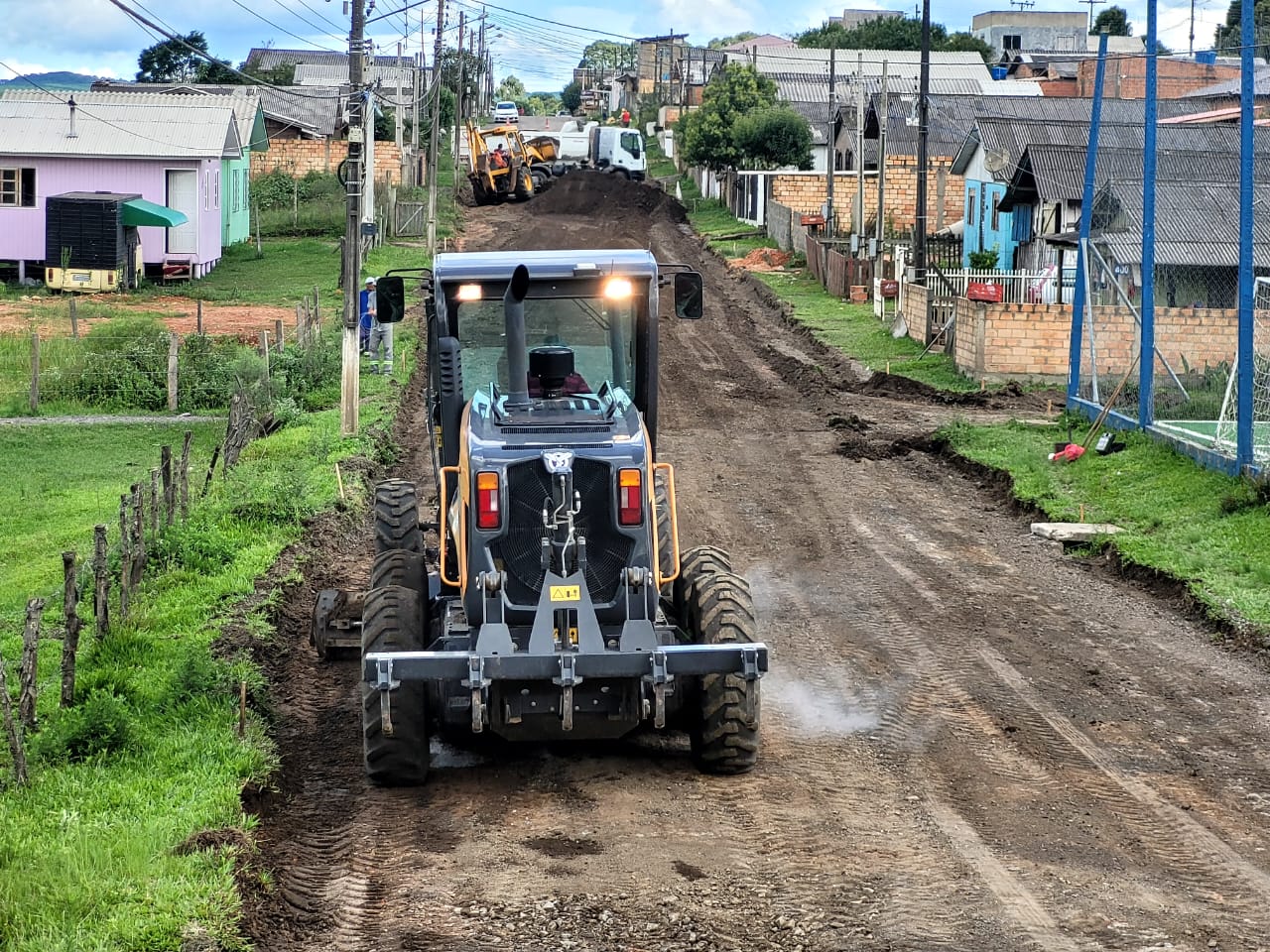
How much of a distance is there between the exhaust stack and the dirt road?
2.24 m

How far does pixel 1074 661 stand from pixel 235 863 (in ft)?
22.7

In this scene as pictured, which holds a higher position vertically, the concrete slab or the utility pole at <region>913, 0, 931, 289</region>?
the utility pole at <region>913, 0, 931, 289</region>

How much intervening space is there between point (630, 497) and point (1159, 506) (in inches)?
384

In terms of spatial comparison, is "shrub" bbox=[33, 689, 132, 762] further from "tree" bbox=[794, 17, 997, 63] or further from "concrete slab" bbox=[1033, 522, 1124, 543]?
"tree" bbox=[794, 17, 997, 63]

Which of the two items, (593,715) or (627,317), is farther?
(627,317)

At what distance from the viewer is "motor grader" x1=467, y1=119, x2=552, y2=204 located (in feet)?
197

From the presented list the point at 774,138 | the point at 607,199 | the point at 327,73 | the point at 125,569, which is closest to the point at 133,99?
the point at 607,199

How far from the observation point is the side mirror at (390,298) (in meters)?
10.6

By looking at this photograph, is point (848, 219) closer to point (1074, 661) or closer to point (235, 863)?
point (1074, 661)

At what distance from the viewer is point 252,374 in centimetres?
2544

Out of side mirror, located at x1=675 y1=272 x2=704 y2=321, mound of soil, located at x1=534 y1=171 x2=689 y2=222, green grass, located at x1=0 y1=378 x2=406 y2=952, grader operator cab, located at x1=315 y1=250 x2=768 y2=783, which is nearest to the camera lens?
green grass, located at x1=0 y1=378 x2=406 y2=952

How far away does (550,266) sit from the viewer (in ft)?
33.7

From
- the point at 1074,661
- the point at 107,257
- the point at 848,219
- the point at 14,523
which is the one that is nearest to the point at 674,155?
the point at 848,219

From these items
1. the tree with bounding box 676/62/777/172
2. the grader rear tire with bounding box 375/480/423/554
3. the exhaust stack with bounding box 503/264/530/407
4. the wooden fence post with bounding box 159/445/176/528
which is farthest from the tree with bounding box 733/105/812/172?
the exhaust stack with bounding box 503/264/530/407
